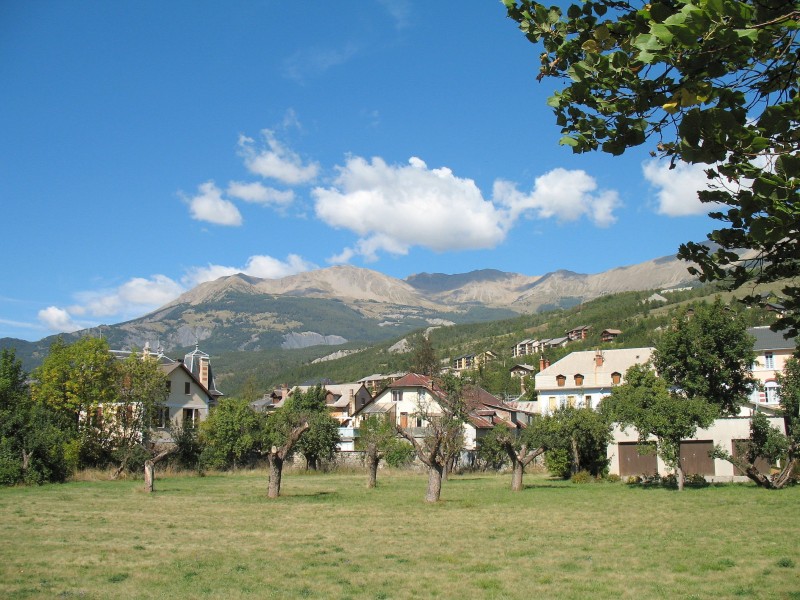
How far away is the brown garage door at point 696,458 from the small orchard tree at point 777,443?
17.7ft

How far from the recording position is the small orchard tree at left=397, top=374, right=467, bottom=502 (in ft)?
95.9

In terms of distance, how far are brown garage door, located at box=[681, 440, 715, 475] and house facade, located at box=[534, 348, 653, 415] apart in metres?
22.2

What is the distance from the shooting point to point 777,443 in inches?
1378

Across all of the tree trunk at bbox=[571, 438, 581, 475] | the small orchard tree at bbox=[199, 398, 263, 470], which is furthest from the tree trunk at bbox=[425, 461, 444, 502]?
the small orchard tree at bbox=[199, 398, 263, 470]

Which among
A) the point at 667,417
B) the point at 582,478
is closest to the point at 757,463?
the point at 582,478

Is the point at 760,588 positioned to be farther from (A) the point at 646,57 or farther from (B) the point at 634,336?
(B) the point at 634,336

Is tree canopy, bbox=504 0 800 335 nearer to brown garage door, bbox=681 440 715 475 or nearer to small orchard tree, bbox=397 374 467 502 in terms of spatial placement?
small orchard tree, bbox=397 374 467 502

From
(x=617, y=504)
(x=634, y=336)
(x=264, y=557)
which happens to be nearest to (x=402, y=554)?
(x=264, y=557)

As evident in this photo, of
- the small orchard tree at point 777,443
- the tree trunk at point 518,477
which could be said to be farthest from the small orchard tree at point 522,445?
the small orchard tree at point 777,443

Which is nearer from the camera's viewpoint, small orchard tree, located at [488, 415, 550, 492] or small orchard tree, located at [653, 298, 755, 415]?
small orchard tree, located at [488, 415, 550, 492]

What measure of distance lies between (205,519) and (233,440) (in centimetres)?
3290

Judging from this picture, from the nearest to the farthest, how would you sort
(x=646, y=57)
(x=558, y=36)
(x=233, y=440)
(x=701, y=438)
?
1. (x=646, y=57)
2. (x=558, y=36)
3. (x=701, y=438)
4. (x=233, y=440)

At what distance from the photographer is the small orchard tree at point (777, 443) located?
1362 inches

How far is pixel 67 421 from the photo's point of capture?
147 feet
